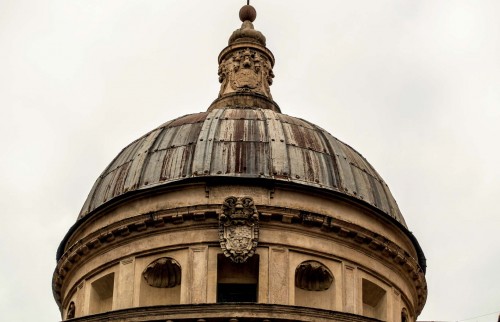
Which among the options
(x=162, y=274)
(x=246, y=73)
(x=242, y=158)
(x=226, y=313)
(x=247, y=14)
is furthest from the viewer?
(x=247, y=14)

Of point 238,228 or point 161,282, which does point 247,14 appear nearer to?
point 238,228

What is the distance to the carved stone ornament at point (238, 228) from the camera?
43.9 meters

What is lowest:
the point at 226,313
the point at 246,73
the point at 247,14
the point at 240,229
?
the point at 226,313

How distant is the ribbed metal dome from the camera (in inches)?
1831

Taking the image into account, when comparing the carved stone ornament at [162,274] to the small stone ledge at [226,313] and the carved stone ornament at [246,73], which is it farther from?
the carved stone ornament at [246,73]

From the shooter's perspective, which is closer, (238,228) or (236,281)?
(238,228)

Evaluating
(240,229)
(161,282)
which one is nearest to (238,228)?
(240,229)

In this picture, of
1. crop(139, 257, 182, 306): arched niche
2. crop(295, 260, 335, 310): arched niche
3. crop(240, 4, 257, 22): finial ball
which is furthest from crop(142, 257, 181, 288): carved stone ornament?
crop(240, 4, 257, 22): finial ball

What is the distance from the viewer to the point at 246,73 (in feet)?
183

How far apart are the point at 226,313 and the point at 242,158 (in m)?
8.07

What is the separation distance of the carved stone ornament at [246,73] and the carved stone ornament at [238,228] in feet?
35.2

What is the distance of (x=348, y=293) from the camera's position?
44688mm

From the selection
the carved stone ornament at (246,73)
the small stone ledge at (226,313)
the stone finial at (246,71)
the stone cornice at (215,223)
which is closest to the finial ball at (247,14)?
the stone finial at (246,71)

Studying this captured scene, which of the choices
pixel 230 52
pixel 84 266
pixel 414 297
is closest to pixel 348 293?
pixel 414 297
